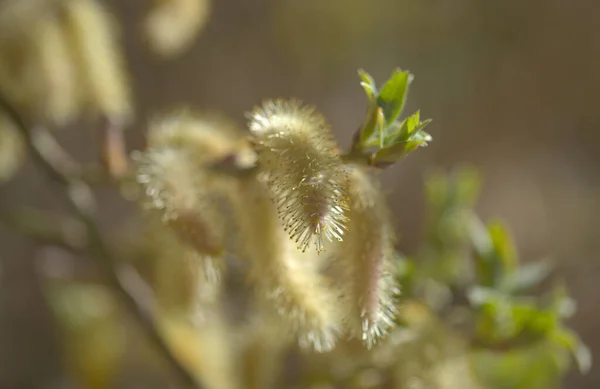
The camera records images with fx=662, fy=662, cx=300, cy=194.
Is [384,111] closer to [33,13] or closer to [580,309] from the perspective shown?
[33,13]

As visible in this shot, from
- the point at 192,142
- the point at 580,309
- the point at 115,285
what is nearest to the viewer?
the point at 192,142

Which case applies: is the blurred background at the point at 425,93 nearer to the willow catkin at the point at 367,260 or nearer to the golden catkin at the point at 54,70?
the golden catkin at the point at 54,70

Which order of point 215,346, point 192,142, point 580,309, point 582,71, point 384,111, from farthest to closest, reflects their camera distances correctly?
point 582,71, point 580,309, point 215,346, point 192,142, point 384,111

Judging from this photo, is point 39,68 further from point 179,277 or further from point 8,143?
point 179,277

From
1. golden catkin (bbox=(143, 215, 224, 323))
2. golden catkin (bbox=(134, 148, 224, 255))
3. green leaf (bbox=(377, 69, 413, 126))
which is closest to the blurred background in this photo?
golden catkin (bbox=(143, 215, 224, 323))

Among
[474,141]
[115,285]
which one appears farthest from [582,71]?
[115,285]
